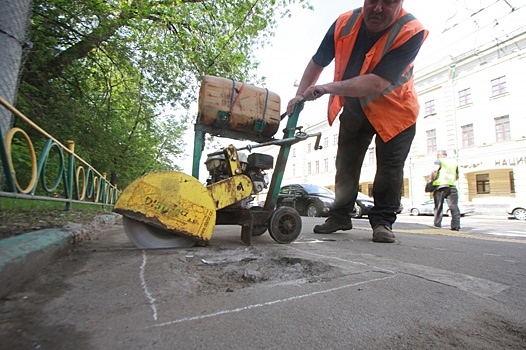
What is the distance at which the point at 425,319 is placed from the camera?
1031mm

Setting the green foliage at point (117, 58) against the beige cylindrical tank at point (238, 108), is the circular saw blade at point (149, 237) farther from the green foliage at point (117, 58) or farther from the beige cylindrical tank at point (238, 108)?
the green foliage at point (117, 58)

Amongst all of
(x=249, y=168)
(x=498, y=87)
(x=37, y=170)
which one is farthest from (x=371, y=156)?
(x=37, y=170)

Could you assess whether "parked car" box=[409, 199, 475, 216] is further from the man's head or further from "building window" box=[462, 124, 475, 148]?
the man's head

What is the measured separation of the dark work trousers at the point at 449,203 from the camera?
5405 mm

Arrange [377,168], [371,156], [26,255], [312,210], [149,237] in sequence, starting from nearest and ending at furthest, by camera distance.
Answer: [26,255]
[149,237]
[377,168]
[312,210]
[371,156]

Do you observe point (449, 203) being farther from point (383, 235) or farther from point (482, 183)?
point (482, 183)

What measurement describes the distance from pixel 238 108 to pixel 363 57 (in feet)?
4.76

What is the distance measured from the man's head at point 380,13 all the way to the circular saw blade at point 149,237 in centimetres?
257

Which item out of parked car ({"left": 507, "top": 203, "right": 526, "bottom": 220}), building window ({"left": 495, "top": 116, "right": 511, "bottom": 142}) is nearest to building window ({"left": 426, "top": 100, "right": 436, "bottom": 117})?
building window ({"left": 495, "top": 116, "right": 511, "bottom": 142})

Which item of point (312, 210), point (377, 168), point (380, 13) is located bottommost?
point (312, 210)

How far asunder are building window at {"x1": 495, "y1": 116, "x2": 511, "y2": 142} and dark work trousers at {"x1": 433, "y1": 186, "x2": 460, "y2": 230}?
57.2 ft

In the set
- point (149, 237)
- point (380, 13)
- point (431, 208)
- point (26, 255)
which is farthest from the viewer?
point (431, 208)

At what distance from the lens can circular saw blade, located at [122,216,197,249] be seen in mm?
2107

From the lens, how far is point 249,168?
2625mm
